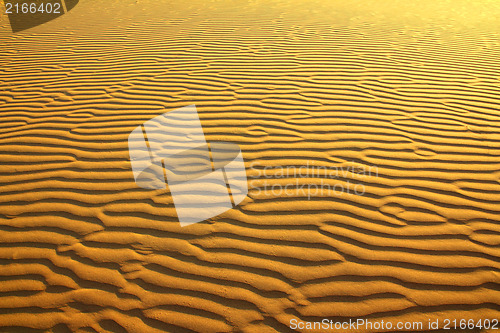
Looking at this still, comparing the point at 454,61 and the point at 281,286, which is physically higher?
the point at 454,61

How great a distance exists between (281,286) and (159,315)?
72 centimetres

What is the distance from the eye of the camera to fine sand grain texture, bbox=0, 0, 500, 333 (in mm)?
1913

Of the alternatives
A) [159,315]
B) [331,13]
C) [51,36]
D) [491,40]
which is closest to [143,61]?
[51,36]

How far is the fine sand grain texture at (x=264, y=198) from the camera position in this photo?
1.91 metres

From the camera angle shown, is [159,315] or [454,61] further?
[454,61]

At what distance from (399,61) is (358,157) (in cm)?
307

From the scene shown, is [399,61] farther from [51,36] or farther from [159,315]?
[51,36]

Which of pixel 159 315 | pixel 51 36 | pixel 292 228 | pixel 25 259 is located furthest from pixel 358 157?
pixel 51 36

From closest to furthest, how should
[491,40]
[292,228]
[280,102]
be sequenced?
[292,228]
[280,102]
[491,40]

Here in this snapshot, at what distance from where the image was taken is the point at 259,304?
190 centimetres

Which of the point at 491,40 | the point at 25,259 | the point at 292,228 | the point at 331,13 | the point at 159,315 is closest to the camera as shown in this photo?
the point at 159,315

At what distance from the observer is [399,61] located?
523 centimetres

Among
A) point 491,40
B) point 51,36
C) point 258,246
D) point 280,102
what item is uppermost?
point 51,36

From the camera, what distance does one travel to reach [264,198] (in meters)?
2.62
